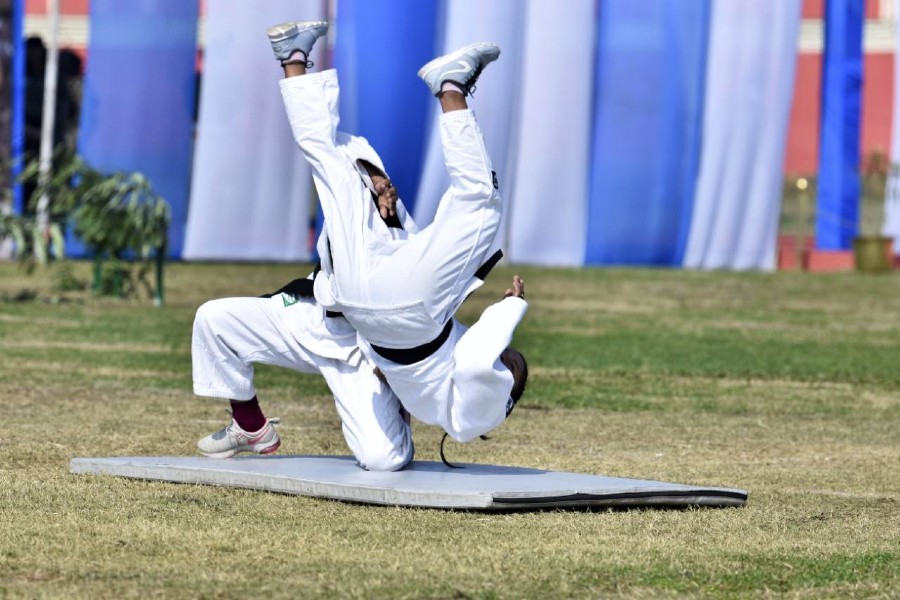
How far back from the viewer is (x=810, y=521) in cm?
534

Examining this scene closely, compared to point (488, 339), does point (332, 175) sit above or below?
above

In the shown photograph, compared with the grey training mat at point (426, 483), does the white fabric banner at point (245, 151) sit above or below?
above

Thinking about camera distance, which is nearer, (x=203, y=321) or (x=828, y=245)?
(x=203, y=321)

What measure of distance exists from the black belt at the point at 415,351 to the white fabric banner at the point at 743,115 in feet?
57.0

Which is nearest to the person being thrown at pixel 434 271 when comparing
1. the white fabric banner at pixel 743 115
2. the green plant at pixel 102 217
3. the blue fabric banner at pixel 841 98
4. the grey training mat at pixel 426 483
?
the grey training mat at pixel 426 483

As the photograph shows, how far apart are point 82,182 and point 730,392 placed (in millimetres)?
7448

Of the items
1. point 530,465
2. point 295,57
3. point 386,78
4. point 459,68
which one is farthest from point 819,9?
point 459,68

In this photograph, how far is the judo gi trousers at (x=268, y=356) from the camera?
5.96 m

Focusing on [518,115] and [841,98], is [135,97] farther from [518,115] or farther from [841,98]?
[841,98]

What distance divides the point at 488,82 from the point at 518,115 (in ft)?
4.22

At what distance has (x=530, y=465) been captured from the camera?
668cm

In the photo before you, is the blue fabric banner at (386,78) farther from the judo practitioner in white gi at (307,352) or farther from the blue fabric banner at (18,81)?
the judo practitioner in white gi at (307,352)

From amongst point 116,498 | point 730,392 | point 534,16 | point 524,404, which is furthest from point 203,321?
point 534,16

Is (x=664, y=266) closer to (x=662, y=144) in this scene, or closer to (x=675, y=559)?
(x=662, y=144)
